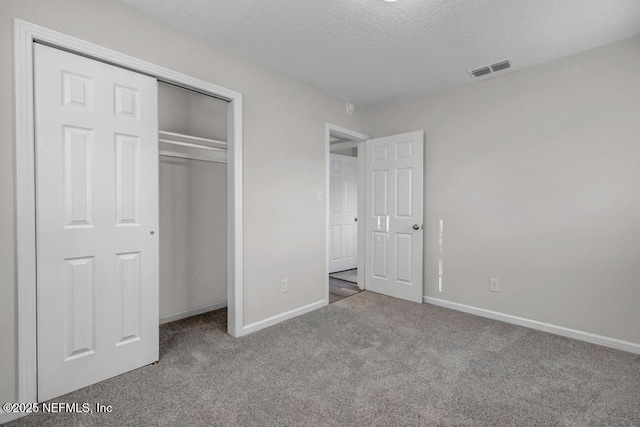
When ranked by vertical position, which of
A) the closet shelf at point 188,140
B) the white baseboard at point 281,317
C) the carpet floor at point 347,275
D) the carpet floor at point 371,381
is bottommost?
the carpet floor at point 371,381

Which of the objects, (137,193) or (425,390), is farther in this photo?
(137,193)

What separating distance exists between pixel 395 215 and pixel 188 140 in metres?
2.53

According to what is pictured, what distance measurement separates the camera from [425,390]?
1866 mm

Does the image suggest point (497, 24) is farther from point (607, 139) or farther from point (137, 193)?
point (137, 193)

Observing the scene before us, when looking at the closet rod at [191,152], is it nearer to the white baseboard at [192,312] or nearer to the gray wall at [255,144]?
the gray wall at [255,144]

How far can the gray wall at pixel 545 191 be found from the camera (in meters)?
2.43

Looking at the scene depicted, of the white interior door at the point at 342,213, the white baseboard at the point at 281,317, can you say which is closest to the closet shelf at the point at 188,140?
the white baseboard at the point at 281,317

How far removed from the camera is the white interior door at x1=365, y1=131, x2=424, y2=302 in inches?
142

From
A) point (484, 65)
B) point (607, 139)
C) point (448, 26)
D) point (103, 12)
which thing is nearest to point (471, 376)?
point (607, 139)

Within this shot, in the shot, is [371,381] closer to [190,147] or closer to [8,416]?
[8,416]

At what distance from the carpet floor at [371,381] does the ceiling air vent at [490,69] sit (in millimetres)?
2470

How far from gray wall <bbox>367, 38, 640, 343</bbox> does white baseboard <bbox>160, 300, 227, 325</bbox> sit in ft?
7.97

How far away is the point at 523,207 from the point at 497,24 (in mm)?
1648

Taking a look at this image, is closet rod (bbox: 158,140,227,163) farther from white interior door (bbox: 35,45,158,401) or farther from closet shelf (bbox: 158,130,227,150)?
white interior door (bbox: 35,45,158,401)
